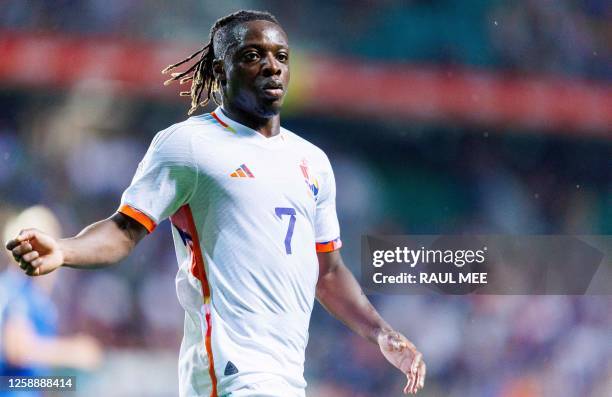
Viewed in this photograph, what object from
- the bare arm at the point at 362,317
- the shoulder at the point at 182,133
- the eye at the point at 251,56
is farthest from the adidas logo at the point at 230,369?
the eye at the point at 251,56

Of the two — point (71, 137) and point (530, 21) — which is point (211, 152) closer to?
point (71, 137)

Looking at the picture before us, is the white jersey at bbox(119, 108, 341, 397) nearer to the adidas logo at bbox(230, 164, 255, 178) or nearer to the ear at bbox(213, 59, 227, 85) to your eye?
the adidas logo at bbox(230, 164, 255, 178)

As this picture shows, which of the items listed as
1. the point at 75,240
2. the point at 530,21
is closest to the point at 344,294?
the point at 75,240

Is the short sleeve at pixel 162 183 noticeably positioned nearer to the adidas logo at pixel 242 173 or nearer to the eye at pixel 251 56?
the adidas logo at pixel 242 173

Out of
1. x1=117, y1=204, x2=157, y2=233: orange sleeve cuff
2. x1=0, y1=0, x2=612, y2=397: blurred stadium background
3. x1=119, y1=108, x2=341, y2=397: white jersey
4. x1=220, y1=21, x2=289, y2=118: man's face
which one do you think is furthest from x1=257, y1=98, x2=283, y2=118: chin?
x1=0, y1=0, x2=612, y2=397: blurred stadium background

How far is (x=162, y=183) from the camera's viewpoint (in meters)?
2.31

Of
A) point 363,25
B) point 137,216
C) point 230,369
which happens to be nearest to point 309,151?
point 137,216

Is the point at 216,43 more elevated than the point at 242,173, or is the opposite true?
the point at 216,43

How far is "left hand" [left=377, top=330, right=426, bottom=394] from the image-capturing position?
7.94ft

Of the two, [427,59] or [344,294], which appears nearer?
[344,294]

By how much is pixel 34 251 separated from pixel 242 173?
2.14ft

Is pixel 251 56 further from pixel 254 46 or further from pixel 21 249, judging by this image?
pixel 21 249

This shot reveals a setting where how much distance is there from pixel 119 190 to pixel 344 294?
2713 mm

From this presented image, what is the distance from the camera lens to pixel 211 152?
2.37 meters
